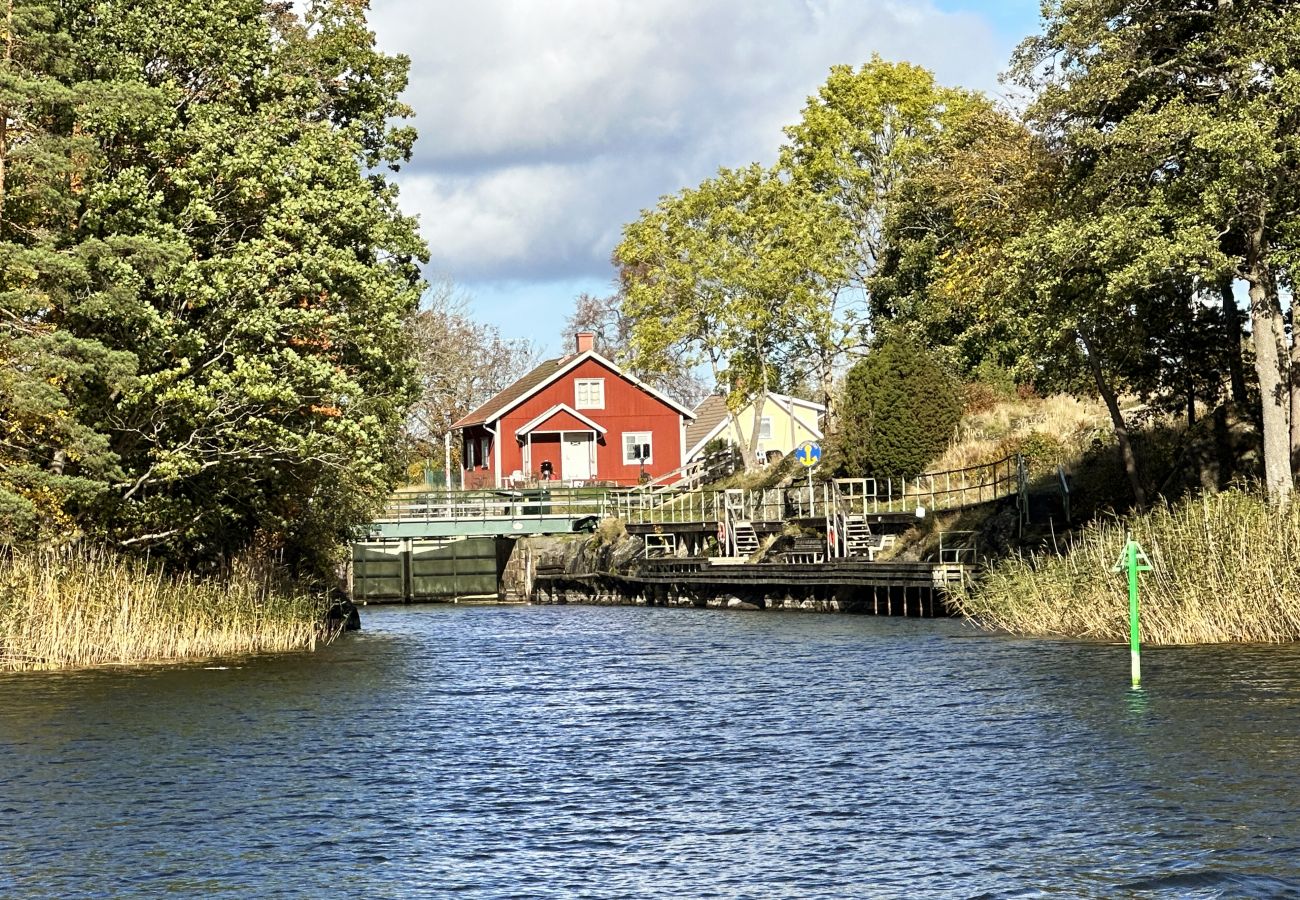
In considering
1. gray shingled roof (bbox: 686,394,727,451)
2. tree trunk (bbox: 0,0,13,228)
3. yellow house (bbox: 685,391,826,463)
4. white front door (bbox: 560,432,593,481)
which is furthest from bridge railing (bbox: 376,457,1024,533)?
gray shingled roof (bbox: 686,394,727,451)

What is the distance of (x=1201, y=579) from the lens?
1144 inches

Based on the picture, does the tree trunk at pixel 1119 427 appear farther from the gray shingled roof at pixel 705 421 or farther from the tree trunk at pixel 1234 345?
the gray shingled roof at pixel 705 421

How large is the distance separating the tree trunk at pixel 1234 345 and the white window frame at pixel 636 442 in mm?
52840

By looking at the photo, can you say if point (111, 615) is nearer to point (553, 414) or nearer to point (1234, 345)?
point (1234, 345)

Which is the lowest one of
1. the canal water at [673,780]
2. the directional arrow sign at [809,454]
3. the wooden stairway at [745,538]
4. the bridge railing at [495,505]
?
the canal water at [673,780]

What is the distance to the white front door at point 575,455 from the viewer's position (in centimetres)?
8788

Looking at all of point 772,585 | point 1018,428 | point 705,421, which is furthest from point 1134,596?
point 705,421

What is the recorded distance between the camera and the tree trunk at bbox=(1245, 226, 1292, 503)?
31.7 metres

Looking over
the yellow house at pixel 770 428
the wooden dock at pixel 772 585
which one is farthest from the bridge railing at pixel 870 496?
the yellow house at pixel 770 428

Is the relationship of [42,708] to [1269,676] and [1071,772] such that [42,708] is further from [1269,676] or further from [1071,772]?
[1269,676]

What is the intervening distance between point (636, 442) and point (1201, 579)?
199 ft

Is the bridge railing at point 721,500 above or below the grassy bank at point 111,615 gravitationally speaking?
above

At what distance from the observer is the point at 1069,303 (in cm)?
3325

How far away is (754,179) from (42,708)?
171 ft
